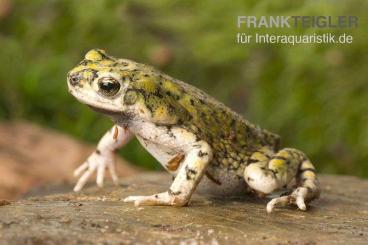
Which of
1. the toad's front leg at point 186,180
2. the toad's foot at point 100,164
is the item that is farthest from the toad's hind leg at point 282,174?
the toad's foot at point 100,164

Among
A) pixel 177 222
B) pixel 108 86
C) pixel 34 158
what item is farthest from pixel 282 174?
pixel 34 158

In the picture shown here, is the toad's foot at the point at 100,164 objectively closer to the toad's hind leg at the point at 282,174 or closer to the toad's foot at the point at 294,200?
the toad's hind leg at the point at 282,174

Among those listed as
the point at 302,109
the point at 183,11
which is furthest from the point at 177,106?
the point at 183,11

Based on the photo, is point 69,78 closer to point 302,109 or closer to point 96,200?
point 96,200

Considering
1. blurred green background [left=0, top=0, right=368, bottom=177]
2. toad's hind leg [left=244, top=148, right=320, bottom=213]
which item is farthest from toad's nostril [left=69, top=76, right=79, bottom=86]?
blurred green background [left=0, top=0, right=368, bottom=177]

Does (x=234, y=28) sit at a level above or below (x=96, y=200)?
above

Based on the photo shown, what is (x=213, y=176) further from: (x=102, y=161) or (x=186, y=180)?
(x=102, y=161)
